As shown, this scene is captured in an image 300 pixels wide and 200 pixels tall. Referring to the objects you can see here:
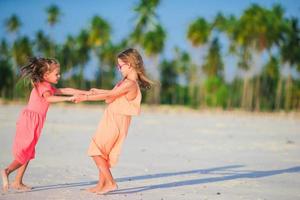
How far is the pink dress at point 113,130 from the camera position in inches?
257

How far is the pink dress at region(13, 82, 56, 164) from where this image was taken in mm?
6566

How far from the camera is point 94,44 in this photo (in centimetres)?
8212

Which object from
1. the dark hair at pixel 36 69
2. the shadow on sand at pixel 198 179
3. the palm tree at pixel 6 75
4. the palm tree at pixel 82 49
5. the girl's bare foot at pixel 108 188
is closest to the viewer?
the girl's bare foot at pixel 108 188

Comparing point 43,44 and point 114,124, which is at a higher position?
point 43,44

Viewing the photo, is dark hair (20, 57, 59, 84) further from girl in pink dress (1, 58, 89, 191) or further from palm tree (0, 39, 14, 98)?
palm tree (0, 39, 14, 98)

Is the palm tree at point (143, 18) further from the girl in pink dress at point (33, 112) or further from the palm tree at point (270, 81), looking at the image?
the girl in pink dress at point (33, 112)

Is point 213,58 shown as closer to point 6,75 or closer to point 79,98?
point 6,75

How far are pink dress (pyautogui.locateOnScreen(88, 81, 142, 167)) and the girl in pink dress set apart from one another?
53cm

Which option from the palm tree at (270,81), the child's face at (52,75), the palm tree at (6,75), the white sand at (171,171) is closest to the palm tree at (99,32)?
the palm tree at (6,75)

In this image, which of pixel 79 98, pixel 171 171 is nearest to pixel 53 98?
pixel 79 98

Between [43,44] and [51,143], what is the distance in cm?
7637

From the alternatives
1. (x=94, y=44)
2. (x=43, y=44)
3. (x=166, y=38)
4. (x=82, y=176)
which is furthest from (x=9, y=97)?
(x=82, y=176)

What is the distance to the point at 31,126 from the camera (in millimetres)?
6617

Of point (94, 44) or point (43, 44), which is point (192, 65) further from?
point (43, 44)
